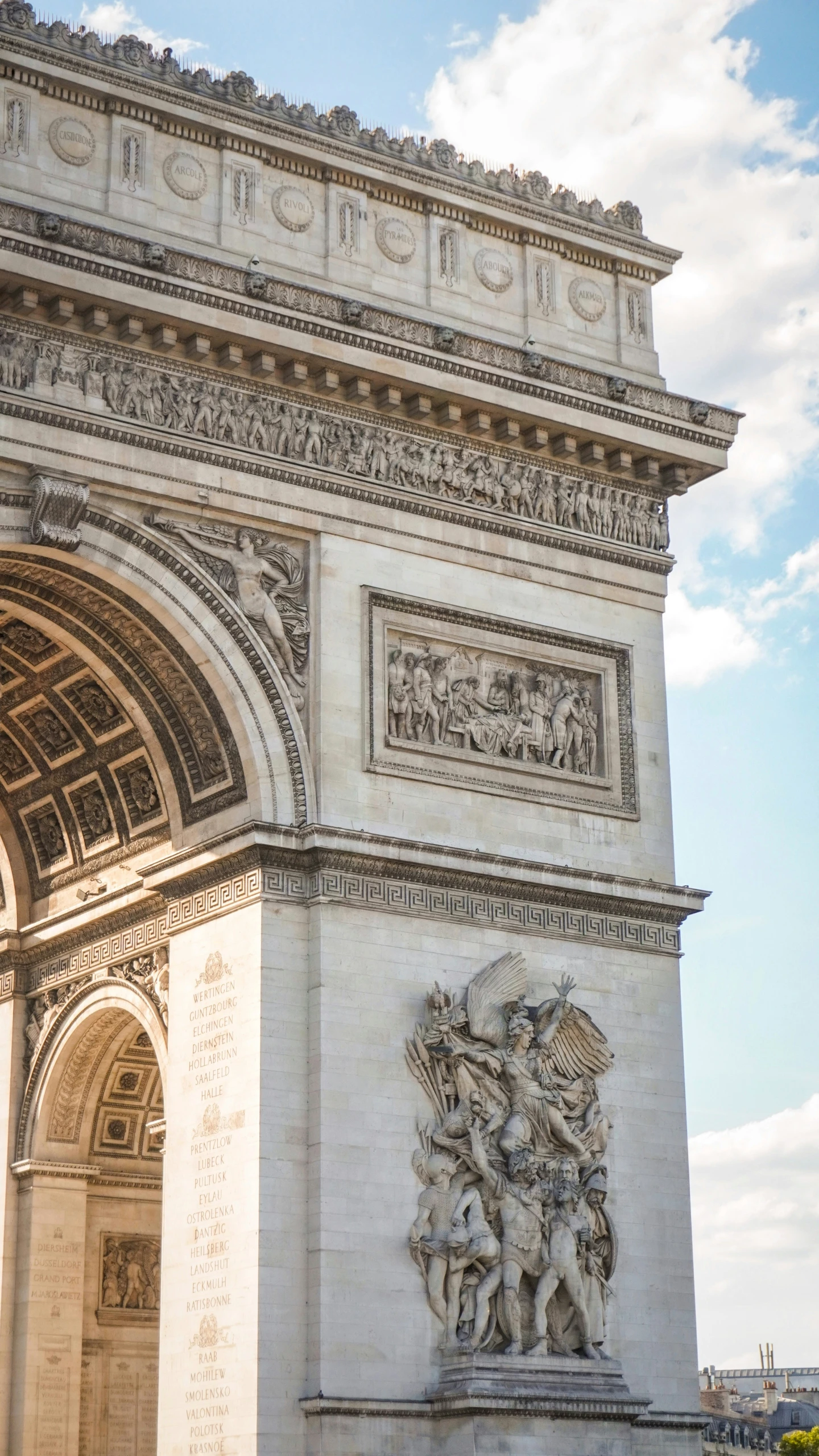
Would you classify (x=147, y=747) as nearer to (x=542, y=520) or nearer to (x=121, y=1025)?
(x=121, y=1025)

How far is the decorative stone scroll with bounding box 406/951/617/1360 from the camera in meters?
23.5

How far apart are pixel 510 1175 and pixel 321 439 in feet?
28.2

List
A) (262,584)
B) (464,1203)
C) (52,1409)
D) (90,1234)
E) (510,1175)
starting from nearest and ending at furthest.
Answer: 1. (464,1203)
2. (510,1175)
3. (262,584)
4. (52,1409)
5. (90,1234)

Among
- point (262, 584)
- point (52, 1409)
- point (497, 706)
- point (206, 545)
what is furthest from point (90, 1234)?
point (206, 545)

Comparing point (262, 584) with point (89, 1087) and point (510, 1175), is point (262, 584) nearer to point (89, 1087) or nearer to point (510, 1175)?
point (510, 1175)

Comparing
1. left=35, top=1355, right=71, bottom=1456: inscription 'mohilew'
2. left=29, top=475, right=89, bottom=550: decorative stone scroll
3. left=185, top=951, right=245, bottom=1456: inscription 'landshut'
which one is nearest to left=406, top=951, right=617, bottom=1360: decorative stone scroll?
left=185, top=951, right=245, bottom=1456: inscription 'landshut'

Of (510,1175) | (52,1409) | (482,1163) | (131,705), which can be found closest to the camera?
(482,1163)

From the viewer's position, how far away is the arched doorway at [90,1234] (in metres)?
27.0

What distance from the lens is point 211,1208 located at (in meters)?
23.3

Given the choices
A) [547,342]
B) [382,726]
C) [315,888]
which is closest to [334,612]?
[382,726]

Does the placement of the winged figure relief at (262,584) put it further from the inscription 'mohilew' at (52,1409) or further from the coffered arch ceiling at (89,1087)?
the inscription 'mohilew' at (52,1409)

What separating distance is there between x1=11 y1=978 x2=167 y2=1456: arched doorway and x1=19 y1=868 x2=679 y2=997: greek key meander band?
0.44 m

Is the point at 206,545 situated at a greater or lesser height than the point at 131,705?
greater

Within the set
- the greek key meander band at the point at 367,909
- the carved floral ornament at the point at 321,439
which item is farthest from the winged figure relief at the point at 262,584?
the greek key meander band at the point at 367,909
